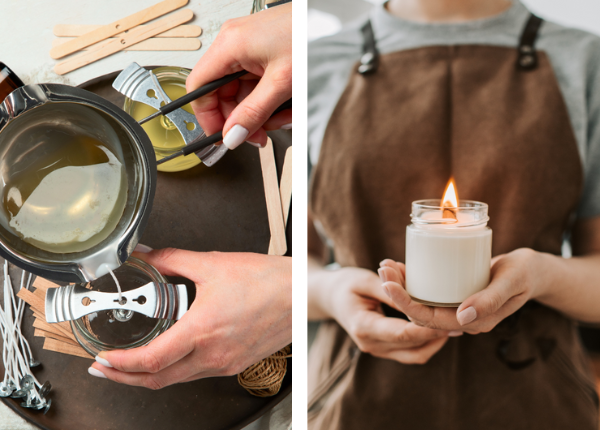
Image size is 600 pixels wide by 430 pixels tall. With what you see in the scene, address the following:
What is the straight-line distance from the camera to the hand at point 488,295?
27 cm

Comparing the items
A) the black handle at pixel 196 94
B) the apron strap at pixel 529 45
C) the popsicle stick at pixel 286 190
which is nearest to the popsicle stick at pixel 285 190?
the popsicle stick at pixel 286 190

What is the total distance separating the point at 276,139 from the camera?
438 millimetres

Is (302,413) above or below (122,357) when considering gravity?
below

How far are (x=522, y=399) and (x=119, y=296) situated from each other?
39 cm

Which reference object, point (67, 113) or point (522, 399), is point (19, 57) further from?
point (522, 399)

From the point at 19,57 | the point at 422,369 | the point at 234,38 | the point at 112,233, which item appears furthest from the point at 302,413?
the point at 19,57

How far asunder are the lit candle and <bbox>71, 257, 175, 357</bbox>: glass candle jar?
0.84 ft

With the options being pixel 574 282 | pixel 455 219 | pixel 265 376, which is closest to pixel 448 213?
pixel 455 219

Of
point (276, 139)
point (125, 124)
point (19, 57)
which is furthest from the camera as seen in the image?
point (19, 57)

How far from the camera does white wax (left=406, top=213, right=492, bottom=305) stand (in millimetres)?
250

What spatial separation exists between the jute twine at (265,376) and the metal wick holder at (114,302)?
0.11 metres

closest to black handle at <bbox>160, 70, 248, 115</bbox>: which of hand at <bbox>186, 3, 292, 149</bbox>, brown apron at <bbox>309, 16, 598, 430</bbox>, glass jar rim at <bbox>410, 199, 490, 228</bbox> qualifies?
hand at <bbox>186, 3, 292, 149</bbox>

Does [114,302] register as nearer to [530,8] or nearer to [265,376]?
[265,376]

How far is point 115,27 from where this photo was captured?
1.85 ft
